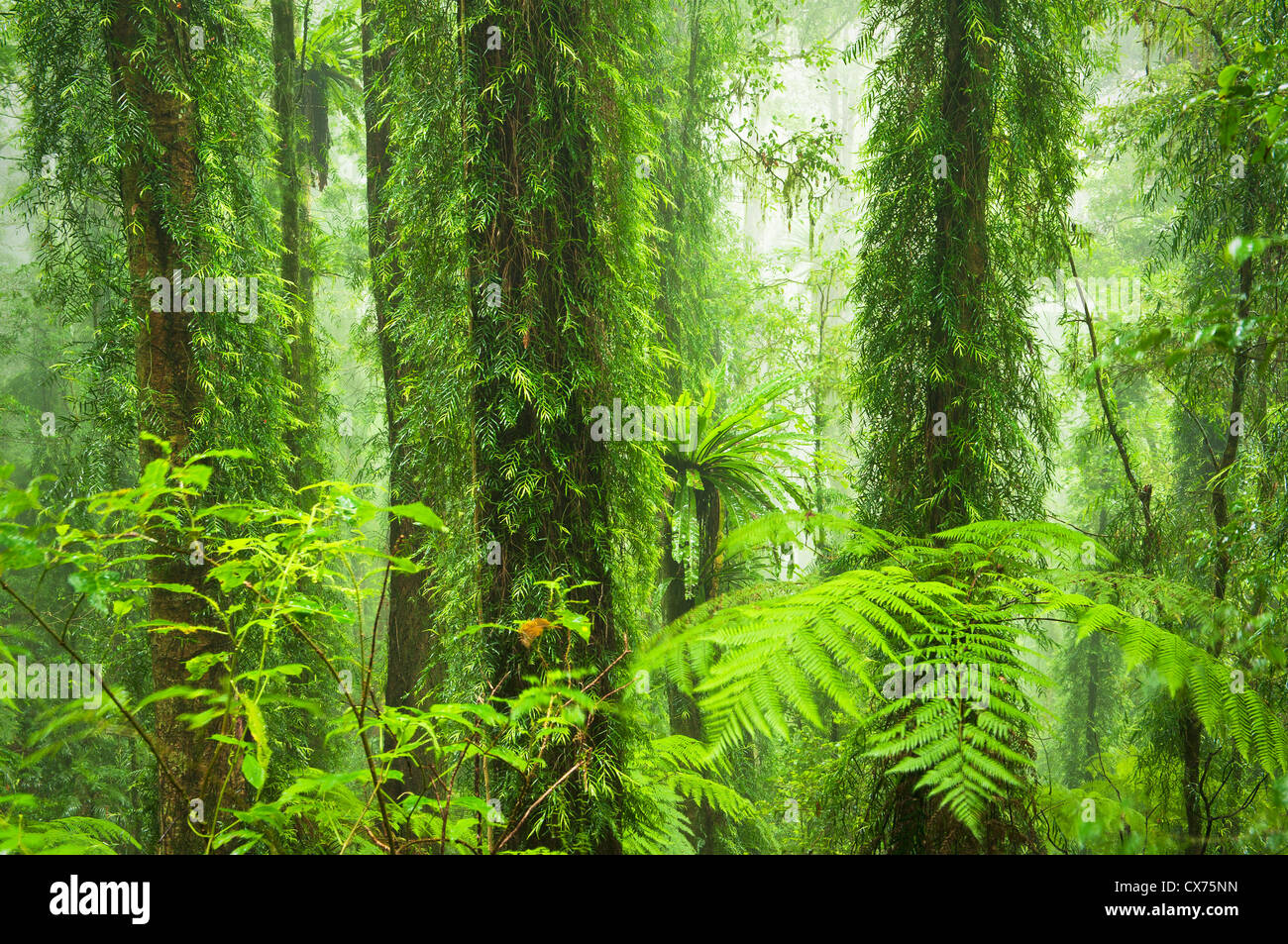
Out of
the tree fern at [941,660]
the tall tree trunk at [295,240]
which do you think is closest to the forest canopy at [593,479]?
the tree fern at [941,660]

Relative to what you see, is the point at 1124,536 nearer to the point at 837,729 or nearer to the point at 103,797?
the point at 837,729

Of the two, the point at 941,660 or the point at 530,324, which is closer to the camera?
the point at 941,660

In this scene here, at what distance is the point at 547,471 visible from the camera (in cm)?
221

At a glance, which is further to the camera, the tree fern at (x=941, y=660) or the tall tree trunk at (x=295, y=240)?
the tall tree trunk at (x=295, y=240)

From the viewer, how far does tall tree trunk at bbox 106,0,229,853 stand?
8.99ft

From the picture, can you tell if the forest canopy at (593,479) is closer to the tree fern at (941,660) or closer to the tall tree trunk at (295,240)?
A: the tree fern at (941,660)

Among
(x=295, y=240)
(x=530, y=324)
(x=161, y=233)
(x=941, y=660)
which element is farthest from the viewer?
(x=295, y=240)

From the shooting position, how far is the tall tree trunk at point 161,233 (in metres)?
2.74

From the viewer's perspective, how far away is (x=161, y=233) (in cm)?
296

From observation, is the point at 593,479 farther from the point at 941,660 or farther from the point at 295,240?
the point at 295,240

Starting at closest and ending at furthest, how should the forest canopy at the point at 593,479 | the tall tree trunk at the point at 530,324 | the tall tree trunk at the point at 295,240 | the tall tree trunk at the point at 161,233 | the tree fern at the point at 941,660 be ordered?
1. the tree fern at the point at 941,660
2. the forest canopy at the point at 593,479
3. the tall tree trunk at the point at 530,324
4. the tall tree trunk at the point at 161,233
5. the tall tree trunk at the point at 295,240

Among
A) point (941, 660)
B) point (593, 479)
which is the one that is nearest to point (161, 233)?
point (593, 479)
